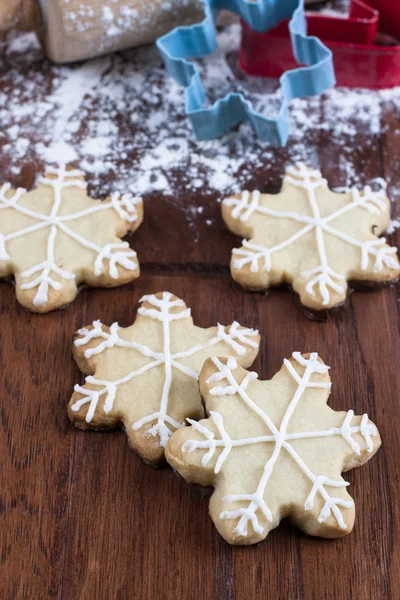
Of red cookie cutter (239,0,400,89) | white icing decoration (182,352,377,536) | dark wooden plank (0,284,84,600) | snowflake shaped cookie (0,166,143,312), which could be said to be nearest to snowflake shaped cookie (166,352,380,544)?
white icing decoration (182,352,377,536)

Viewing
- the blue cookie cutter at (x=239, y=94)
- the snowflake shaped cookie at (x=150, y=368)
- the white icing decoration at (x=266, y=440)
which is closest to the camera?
the white icing decoration at (x=266, y=440)

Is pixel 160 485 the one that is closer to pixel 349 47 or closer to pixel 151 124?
pixel 151 124

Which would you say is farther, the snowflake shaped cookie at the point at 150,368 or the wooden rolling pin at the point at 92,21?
the wooden rolling pin at the point at 92,21

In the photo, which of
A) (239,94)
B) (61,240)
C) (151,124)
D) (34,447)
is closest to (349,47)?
(239,94)

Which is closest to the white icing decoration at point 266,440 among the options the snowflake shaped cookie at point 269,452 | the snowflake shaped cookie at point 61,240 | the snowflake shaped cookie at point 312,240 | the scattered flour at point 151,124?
the snowflake shaped cookie at point 269,452

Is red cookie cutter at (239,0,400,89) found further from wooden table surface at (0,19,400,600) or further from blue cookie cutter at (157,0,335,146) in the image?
wooden table surface at (0,19,400,600)

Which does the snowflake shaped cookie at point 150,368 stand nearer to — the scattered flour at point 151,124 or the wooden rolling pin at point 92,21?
the scattered flour at point 151,124

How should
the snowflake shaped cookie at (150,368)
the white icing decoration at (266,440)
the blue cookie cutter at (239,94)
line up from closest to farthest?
1. the white icing decoration at (266,440)
2. the snowflake shaped cookie at (150,368)
3. the blue cookie cutter at (239,94)
